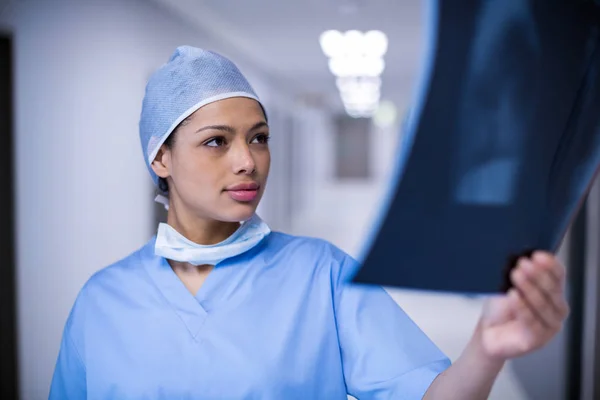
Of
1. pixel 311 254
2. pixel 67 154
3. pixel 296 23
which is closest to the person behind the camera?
pixel 311 254

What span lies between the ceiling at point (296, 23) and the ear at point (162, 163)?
1722 mm

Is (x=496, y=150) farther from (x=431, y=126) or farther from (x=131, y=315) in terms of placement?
(x=131, y=315)

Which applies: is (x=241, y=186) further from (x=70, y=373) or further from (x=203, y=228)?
(x=70, y=373)

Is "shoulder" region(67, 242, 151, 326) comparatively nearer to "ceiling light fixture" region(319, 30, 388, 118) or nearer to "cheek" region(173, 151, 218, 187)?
"cheek" region(173, 151, 218, 187)

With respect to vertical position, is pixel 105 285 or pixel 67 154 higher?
pixel 67 154

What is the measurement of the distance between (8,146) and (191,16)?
5.00 feet

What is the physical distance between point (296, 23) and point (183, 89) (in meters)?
2.95

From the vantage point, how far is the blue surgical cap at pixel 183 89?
839mm

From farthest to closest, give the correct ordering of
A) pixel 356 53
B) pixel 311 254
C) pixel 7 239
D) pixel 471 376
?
pixel 356 53, pixel 7 239, pixel 311 254, pixel 471 376

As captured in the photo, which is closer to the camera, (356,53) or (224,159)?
(224,159)

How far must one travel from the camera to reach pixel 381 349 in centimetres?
78

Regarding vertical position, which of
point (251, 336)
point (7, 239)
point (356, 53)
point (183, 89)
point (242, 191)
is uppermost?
point (356, 53)

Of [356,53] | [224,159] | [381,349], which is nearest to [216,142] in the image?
[224,159]

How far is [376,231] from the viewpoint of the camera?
0.39 m
